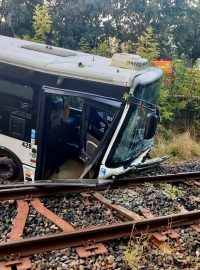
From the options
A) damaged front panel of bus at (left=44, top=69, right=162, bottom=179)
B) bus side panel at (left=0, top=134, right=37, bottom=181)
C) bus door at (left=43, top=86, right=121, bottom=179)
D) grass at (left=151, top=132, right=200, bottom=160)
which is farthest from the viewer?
grass at (left=151, top=132, right=200, bottom=160)

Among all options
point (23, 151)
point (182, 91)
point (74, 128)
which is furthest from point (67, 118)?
point (182, 91)

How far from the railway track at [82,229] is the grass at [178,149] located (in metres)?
3.86

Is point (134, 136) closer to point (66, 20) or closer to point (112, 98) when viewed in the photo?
point (112, 98)

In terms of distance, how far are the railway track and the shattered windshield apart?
461 mm

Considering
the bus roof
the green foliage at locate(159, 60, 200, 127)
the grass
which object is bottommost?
the grass

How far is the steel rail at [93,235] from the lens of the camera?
193 inches

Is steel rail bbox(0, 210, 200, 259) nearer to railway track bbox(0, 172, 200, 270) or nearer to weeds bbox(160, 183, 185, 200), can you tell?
railway track bbox(0, 172, 200, 270)

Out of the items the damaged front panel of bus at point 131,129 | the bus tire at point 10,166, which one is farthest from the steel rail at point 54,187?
the bus tire at point 10,166

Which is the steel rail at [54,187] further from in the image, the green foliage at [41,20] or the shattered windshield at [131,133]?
the green foliage at [41,20]

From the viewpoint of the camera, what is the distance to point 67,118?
842 cm

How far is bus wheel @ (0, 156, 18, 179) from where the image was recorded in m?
7.89

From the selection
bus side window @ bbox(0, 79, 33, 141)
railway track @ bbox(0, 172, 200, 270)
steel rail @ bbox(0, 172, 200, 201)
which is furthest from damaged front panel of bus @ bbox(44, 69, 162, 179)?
bus side window @ bbox(0, 79, 33, 141)

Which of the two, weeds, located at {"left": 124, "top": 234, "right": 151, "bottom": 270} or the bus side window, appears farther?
the bus side window

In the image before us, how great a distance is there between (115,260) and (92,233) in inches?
22.3
